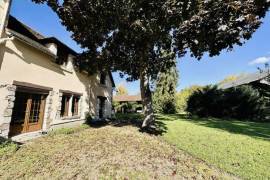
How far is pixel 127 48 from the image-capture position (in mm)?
13297

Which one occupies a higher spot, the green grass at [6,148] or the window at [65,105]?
the window at [65,105]

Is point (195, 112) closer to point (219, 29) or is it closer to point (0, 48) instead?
point (219, 29)

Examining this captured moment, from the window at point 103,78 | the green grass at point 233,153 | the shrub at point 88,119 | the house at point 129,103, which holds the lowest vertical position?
the green grass at point 233,153

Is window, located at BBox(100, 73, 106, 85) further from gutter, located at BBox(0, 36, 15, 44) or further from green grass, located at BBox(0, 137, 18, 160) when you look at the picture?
green grass, located at BBox(0, 137, 18, 160)

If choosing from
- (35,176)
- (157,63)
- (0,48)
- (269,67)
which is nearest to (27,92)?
(0,48)

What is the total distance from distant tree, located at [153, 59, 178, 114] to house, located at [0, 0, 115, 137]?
794 inches

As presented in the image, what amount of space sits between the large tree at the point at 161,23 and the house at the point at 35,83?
2116mm

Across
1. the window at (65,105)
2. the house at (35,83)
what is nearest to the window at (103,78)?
the house at (35,83)

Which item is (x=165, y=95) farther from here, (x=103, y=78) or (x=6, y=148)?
(x=6, y=148)

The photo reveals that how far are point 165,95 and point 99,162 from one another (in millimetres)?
29641

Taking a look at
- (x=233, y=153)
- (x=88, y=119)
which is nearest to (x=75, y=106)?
(x=88, y=119)

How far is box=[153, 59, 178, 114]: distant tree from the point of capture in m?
35.2

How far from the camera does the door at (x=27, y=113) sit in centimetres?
985

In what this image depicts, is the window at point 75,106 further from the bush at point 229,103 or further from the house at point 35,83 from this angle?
the bush at point 229,103
